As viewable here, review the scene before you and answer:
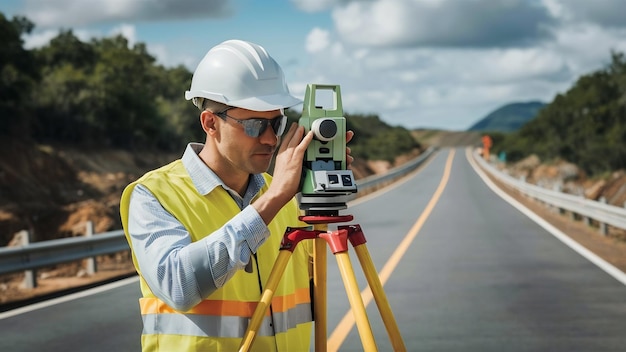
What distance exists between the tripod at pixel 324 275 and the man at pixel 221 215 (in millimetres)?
89

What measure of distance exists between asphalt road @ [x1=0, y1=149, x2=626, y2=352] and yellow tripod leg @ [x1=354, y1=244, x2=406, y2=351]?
4876 mm

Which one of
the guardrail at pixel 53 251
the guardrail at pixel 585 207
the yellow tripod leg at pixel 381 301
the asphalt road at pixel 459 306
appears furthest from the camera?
the guardrail at pixel 585 207

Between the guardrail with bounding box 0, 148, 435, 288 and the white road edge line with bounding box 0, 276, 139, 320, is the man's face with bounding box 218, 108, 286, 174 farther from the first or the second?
the guardrail with bounding box 0, 148, 435, 288

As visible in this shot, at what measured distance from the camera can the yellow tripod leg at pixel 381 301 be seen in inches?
121

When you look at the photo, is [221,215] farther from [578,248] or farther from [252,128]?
[578,248]

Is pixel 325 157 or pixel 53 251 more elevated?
pixel 325 157

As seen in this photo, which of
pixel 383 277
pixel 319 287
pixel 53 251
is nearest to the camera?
pixel 319 287

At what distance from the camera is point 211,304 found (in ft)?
9.78

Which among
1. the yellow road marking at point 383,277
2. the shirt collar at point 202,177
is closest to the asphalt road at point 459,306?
the yellow road marking at point 383,277

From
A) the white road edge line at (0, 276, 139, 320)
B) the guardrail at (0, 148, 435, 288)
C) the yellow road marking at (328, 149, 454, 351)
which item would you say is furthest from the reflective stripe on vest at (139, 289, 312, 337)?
the guardrail at (0, 148, 435, 288)

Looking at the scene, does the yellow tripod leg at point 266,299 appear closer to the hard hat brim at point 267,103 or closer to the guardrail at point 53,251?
the hard hat brim at point 267,103

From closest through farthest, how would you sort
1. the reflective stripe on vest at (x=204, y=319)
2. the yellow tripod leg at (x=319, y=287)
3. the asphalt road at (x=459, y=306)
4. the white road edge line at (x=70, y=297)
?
the reflective stripe on vest at (x=204, y=319) → the yellow tripod leg at (x=319, y=287) → the asphalt road at (x=459, y=306) → the white road edge line at (x=70, y=297)

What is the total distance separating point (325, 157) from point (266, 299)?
485mm

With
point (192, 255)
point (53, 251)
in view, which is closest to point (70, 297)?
point (53, 251)
